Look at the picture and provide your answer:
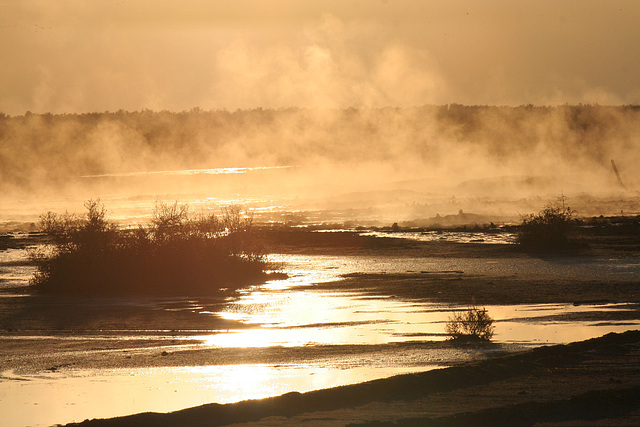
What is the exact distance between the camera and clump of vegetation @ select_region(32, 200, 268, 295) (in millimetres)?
22844

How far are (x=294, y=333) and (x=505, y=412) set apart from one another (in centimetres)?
624

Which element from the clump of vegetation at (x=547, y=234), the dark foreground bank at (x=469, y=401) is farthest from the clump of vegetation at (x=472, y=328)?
the clump of vegetation at (x=547, y=234)

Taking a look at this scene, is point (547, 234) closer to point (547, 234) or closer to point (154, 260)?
point (547, 234)

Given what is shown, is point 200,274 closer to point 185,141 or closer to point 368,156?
point 368,156

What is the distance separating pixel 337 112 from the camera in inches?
4729

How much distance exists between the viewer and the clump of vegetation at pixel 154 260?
899 inches

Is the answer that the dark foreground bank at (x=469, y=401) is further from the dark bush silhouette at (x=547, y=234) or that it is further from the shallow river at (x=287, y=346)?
the dark bush silhouette at (x=547, y=234)

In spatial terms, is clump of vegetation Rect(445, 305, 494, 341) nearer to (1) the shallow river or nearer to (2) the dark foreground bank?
(1) the shallow river

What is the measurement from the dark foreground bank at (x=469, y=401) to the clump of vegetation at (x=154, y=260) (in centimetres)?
1171

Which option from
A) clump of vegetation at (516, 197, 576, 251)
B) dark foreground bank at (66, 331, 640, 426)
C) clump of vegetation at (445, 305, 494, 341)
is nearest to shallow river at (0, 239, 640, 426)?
clump of vegetation at (445, 305, 494, 341)

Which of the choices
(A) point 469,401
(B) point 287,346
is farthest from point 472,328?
(A) point 469,401

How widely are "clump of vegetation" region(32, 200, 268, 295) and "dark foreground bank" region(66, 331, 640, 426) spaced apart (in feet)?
38.4

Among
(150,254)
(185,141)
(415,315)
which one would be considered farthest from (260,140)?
(415,315)

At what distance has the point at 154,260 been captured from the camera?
78.9 ft
